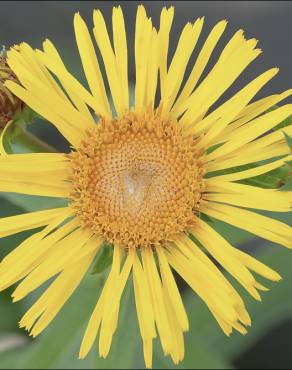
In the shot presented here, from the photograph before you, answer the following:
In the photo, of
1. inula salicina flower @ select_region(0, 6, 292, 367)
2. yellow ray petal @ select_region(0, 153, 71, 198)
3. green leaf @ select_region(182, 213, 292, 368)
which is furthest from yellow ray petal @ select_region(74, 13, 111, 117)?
green leaf @ select_region(182, 213, 292, 368)

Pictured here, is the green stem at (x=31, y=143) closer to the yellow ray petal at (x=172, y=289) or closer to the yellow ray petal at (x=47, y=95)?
the yellow ray petal at (x=47, y=95)

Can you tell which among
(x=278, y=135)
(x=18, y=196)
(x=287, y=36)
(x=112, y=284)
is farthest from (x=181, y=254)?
(x=287, y=36)

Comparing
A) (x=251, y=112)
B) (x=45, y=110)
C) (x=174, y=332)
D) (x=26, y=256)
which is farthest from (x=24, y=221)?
(x=251, y=112)

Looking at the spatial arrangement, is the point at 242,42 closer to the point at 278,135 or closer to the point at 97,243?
the point at 278,135

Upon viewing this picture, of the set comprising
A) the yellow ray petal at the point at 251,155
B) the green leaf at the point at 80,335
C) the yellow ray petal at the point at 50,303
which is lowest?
the green leaf at the point at 80,335

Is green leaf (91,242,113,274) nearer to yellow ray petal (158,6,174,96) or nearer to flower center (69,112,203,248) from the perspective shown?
flower center (69,112,203,248)

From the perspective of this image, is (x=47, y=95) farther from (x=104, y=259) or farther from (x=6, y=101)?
(x=104, y=259)

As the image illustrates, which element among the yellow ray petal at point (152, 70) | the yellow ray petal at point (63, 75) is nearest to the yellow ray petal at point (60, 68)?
the yellow ray petal at point (63, 75)
